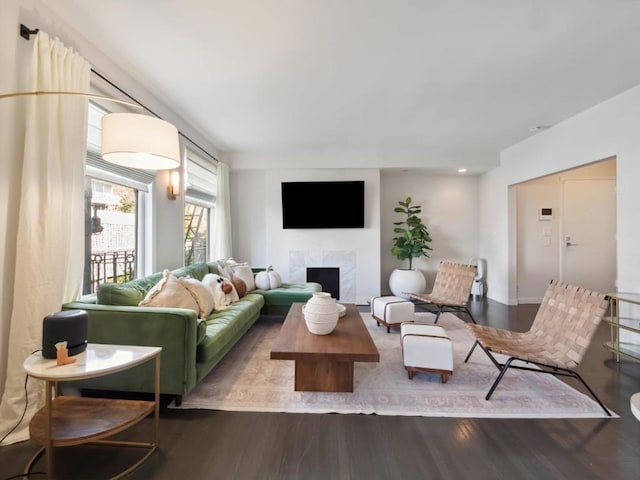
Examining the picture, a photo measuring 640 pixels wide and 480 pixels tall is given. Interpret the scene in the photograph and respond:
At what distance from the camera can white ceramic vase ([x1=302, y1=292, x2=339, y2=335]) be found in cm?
221

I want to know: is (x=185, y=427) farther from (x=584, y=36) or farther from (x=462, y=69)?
(x=584, y=36)

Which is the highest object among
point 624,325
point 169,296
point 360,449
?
point 169,296

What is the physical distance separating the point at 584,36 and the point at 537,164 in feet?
7.90

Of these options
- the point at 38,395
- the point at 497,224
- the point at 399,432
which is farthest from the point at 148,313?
the point at 497,224

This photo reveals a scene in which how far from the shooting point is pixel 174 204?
11.4 feet

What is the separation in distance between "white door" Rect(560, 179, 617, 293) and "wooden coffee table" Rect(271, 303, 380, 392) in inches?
184

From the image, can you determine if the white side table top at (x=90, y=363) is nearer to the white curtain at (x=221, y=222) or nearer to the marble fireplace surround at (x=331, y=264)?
the white curtain at (x=221, y=222)

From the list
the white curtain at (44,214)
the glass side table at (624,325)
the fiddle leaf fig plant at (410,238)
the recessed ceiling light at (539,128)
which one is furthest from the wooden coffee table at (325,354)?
the recessed ceiling light at (539,128)

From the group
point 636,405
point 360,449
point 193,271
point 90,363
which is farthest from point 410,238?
point 90,363

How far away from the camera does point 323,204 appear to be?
4.96 metres

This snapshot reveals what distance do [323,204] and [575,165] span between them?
342 centimetres

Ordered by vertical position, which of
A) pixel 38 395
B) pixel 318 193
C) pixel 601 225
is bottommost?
pixel 38 395

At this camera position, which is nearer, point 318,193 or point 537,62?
point 537,62

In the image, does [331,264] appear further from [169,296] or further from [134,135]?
[134,135]
